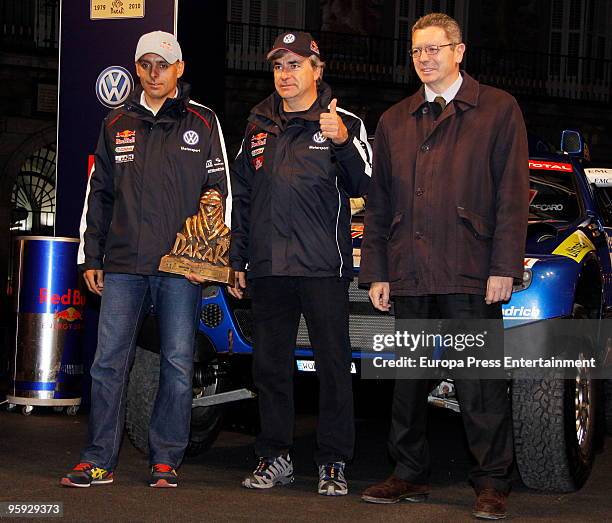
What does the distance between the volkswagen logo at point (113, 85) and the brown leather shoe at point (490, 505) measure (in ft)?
14.8

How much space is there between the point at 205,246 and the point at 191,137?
20.7 inches

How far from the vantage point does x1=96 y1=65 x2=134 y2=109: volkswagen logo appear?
28.7ft

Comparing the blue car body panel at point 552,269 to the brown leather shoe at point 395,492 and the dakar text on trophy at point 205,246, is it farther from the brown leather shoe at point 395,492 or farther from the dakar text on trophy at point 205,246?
the brown leather shoe at point 395,492

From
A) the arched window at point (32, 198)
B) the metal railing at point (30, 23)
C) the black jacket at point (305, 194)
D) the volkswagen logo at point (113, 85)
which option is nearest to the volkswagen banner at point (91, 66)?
the volkswagen logo at point (113, 85)

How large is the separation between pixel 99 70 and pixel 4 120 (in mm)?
12476

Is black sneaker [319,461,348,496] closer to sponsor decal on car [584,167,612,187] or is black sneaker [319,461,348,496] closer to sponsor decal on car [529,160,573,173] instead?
sponsor decal on car [529,160,573,173]

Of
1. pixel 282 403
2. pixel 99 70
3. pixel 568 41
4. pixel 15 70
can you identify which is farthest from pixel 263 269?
pixel 568 41

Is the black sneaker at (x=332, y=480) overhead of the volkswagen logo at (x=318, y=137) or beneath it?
beneath

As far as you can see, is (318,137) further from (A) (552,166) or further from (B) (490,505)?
(A) (552,166)

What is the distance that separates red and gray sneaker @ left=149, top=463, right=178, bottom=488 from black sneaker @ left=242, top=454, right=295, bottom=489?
0.33 metres

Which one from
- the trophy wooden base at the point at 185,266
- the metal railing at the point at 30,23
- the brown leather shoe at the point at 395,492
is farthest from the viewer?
the metal railing at the point at 30,23

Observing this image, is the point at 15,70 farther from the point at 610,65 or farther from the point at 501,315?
the point at 501,315

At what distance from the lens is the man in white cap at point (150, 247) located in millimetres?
5762

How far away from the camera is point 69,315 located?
8969mm
